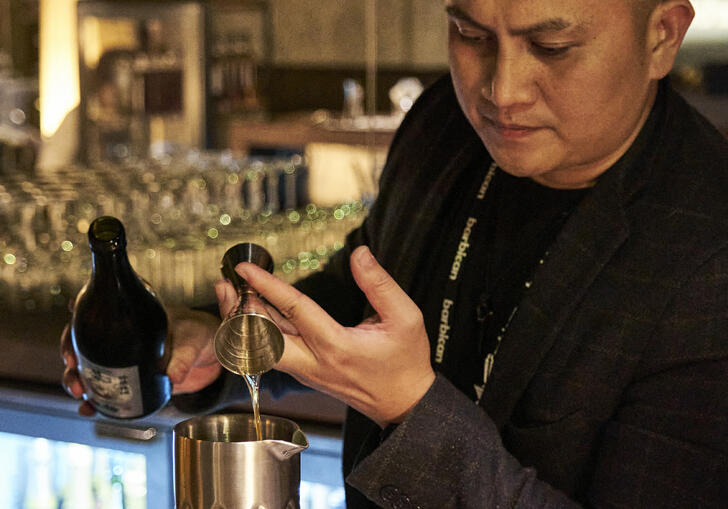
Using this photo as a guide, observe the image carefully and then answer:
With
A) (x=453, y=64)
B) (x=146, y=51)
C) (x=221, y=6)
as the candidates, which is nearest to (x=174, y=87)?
(x=146, y=51)

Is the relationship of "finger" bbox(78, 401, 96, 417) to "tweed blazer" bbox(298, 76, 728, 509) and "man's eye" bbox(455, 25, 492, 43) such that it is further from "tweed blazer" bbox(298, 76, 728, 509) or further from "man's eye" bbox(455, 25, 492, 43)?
"man's eye" bbox(455, 25, 492, 43)

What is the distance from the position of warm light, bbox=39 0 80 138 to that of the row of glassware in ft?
9.13

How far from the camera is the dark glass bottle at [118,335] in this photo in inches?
51.6

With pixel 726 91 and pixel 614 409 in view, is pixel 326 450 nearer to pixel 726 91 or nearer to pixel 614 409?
pixel 614 409

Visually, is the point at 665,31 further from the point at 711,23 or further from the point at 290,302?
the point at 711,23

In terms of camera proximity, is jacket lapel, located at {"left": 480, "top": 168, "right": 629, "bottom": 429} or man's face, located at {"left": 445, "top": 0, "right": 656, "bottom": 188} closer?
man's face, located at {"left": 445, "top": 0, "right": 656, "bottom": 188}

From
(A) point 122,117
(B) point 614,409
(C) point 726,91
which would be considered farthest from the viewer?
(A) point 122,117

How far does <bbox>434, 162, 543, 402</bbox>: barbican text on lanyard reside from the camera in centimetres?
132

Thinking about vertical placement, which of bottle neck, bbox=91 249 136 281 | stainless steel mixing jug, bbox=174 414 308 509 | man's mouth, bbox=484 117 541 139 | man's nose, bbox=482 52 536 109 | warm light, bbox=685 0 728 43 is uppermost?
warm light, bbox=685 0 728 43

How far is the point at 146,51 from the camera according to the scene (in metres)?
6.12

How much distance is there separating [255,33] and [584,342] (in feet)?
19.6

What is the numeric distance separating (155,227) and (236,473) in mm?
1990

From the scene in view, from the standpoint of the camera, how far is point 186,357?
53.5 inches

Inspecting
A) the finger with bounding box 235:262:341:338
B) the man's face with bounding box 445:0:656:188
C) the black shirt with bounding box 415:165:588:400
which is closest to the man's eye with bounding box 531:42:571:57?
the man's face with bounding box 445:0:656:188
